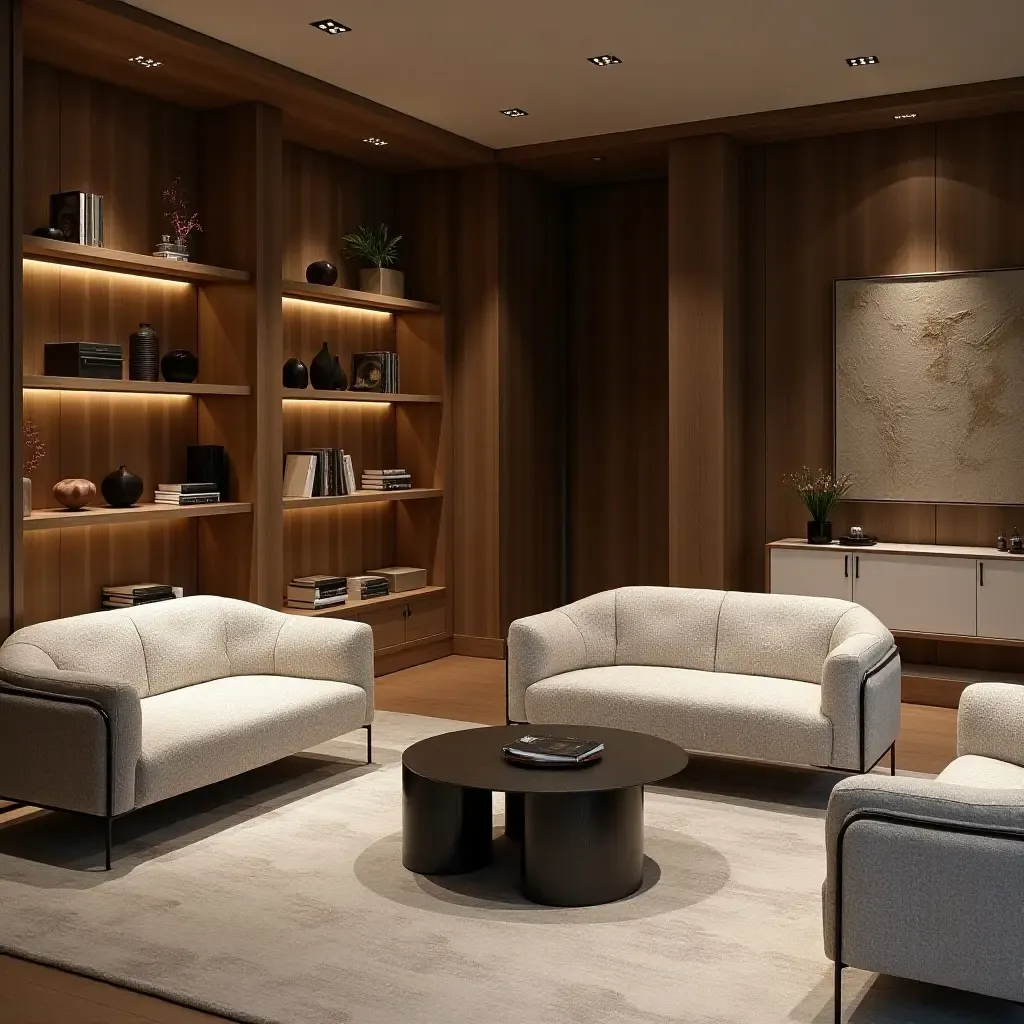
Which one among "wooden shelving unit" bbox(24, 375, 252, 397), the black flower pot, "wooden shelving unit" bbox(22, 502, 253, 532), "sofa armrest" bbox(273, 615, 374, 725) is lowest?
"sofa armrest" bbox(273, 615, 374, 725)

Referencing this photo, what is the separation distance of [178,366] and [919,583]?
12.6 feet

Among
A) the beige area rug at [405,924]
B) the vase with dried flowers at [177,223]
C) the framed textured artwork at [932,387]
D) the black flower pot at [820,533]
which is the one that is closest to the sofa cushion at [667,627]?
the beige area rug at [405,924]

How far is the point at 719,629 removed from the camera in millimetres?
5305

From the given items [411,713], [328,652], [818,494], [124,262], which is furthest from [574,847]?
[818,494]

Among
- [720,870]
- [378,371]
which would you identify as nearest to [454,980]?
[720,870]

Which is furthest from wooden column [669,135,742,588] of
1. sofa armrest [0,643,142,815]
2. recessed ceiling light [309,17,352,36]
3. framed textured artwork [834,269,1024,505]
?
sofa armrest [0,643,142,815]

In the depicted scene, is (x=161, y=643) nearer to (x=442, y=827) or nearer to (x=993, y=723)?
(x=442, y=827)

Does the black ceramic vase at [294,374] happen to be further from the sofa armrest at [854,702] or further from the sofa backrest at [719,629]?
the sofa armrest at [854,702]

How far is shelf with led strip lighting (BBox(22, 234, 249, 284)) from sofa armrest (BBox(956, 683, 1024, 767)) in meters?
3.89

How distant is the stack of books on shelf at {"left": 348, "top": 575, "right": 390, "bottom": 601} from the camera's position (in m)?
7.11

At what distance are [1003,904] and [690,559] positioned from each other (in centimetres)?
439

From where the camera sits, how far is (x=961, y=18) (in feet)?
17.1

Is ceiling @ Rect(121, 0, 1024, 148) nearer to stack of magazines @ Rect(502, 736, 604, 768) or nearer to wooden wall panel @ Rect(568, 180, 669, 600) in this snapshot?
wooden wall panel @ Rect(568, 180, 669, 600)

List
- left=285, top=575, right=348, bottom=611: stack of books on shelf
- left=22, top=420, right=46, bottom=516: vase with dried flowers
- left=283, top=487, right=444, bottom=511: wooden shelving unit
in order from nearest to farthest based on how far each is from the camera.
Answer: left=22, top=420, right=46, bottom=516: vase with dried flowers
left=283, top=487, right=444, bottom=511: wooden shelving unit
left=285, top=575, right=348, bottom=611: stack of books on shelf
